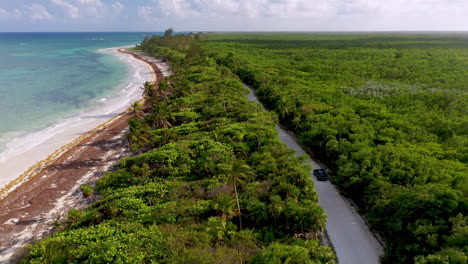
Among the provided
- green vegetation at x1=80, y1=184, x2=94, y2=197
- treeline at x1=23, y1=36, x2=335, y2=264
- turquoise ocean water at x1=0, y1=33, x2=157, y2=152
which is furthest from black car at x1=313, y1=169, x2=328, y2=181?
turquoise ocean water at x1=0, y1=33, x2=157, y2=152

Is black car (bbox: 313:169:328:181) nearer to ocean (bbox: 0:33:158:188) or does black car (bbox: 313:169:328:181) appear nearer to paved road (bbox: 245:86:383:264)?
paved road (bbox: 245:86:383:264)

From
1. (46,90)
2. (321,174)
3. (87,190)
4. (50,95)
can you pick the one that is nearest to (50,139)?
(87,190)

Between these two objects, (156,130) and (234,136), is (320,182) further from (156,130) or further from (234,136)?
(156,130)

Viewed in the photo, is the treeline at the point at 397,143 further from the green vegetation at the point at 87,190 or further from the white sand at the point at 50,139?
the white sand at the point at 50,139

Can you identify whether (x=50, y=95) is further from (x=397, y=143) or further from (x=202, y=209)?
(x=397, y=143)

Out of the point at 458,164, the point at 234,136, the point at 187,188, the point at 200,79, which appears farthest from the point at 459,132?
the point at 200,79

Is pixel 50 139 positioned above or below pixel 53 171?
above

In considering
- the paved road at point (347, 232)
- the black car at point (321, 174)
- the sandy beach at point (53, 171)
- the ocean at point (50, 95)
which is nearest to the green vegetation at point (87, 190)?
the sandy beach at point (53, 171)
